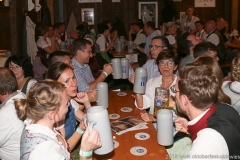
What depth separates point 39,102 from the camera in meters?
1.45

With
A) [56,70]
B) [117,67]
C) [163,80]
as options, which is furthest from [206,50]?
[56,70]

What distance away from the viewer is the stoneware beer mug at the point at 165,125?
177 centimetres

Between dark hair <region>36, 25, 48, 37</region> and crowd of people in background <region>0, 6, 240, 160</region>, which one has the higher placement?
dark hair <region>36, 25, 48, 37</region>

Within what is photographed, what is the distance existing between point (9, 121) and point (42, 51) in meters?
3.25

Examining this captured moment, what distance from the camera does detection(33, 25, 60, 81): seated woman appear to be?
4.72m

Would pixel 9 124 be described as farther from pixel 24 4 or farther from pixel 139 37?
pixel 139 37

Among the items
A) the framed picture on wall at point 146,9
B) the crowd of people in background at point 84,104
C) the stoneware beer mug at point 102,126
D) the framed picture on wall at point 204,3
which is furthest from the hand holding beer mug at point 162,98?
the framed picture on wall at point 204,3

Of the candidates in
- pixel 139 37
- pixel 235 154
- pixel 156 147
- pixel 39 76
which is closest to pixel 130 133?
pixel 156 147

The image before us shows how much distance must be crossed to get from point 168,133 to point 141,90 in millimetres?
672

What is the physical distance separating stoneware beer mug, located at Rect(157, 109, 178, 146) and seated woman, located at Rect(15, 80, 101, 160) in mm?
489

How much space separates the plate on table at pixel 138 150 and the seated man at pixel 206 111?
0.40 m

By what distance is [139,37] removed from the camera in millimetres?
6566

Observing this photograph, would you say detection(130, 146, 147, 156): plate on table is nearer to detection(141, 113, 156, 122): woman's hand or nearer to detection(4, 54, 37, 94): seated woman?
detection(141, 113, 156, 122): woman's hand

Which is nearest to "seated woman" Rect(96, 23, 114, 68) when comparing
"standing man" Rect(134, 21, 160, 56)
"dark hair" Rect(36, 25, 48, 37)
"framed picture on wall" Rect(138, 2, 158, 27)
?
"standing man" Rect(134, 21, 160, 56)
